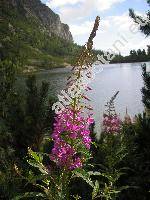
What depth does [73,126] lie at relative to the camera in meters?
4.12

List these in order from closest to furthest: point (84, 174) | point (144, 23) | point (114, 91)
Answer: point (84, 174), point (144, 23), point (114, 91)

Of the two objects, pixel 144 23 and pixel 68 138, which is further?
pixel 144 23

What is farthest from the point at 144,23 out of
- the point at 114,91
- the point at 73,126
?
the point at 114,91

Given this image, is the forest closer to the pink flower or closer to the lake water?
the pink flower

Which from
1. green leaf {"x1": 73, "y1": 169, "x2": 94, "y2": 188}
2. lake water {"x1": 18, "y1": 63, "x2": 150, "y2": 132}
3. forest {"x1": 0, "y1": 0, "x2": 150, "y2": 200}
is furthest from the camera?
lake water {"x1": 18, "y1": 63, "x2": 150, "y2": 132}

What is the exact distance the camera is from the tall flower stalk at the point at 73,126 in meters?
4.05

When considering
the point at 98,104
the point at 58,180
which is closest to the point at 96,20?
the point at 58,180

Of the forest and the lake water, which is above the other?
the forest

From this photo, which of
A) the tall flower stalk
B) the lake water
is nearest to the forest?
the tall flower stalk

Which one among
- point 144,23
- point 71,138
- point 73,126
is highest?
point 144,23

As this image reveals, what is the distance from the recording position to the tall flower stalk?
4.05 meters

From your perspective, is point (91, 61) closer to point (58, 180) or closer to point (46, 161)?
point (58, 180)

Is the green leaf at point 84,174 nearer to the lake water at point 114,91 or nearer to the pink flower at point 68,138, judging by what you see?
the pink flower at point 68,138

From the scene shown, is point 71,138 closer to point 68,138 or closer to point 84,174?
point 68,138
